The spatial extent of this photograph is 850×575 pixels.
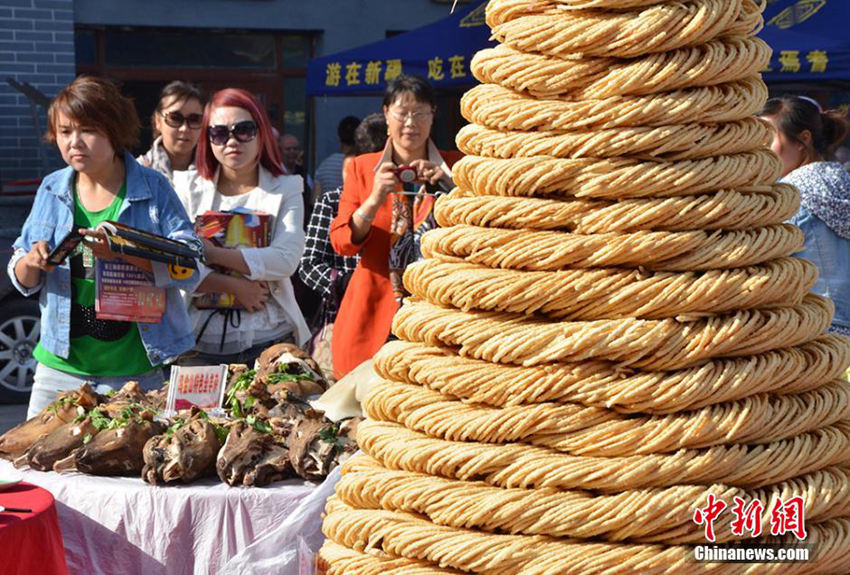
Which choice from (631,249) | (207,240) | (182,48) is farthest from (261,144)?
(182,48)

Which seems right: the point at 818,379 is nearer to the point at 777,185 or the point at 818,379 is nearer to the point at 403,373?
the point at 777,185

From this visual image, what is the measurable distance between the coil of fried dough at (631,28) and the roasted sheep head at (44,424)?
2224 millimetres

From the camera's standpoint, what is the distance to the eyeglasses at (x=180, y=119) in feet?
18.8

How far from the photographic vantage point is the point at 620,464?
172cm

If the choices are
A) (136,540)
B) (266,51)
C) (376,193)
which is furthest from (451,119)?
(136,540)

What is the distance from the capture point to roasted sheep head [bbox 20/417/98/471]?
3.36 m

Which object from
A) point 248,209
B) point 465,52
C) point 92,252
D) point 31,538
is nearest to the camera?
point 31,538

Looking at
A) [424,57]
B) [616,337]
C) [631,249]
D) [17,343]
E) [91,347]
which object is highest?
[424,57]

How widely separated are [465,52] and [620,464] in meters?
7.00

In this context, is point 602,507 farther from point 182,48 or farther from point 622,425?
point 182,48

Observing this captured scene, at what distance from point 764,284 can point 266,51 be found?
12346 millimetres

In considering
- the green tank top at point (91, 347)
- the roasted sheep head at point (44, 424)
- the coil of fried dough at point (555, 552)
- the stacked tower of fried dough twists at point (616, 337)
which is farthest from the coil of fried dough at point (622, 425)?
the green tank top at point (91, 347)

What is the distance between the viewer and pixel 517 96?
74.9 inches

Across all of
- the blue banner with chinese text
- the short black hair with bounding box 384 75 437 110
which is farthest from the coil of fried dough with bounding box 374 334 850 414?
the blue banner with chinese text
